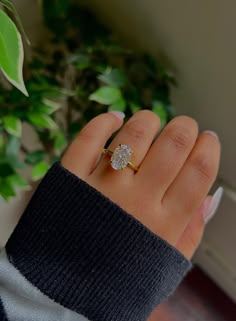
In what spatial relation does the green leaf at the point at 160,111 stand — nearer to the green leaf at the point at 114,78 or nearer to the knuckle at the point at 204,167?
the green leaf at the point at 114,78

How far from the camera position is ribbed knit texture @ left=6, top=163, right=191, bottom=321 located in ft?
1.72

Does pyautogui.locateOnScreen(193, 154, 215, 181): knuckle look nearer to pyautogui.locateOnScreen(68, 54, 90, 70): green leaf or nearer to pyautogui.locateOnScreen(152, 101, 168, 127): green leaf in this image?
pyautogui.locateOnScreen(152, 101, 168, 127): green leaf

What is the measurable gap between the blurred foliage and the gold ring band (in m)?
0.17

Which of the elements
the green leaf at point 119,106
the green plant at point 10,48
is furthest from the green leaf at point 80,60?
the green plant at point 10,48

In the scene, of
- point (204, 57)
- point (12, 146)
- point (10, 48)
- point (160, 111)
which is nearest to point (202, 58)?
point (204, 57)

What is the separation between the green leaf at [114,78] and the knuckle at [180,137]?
0.63 ft

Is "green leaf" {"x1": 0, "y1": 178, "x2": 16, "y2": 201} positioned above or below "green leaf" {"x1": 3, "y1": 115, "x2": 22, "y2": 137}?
below

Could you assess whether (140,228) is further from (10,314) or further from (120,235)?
(10,314)

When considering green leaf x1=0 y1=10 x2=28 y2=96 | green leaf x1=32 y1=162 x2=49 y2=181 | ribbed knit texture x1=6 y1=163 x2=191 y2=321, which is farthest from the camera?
green leaf x1=32 y1=162 x2=49 y2=181

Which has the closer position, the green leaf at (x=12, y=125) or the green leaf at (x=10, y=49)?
the green leaf at (x=10, y=49)

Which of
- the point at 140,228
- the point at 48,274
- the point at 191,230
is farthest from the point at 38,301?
the point at 191,230

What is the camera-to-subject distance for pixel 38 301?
520 mm

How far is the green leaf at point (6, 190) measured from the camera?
28.0 inches

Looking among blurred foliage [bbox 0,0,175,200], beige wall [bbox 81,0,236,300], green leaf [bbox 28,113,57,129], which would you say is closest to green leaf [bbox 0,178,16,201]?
blurred foliage [bbox 0,0,175,200]
